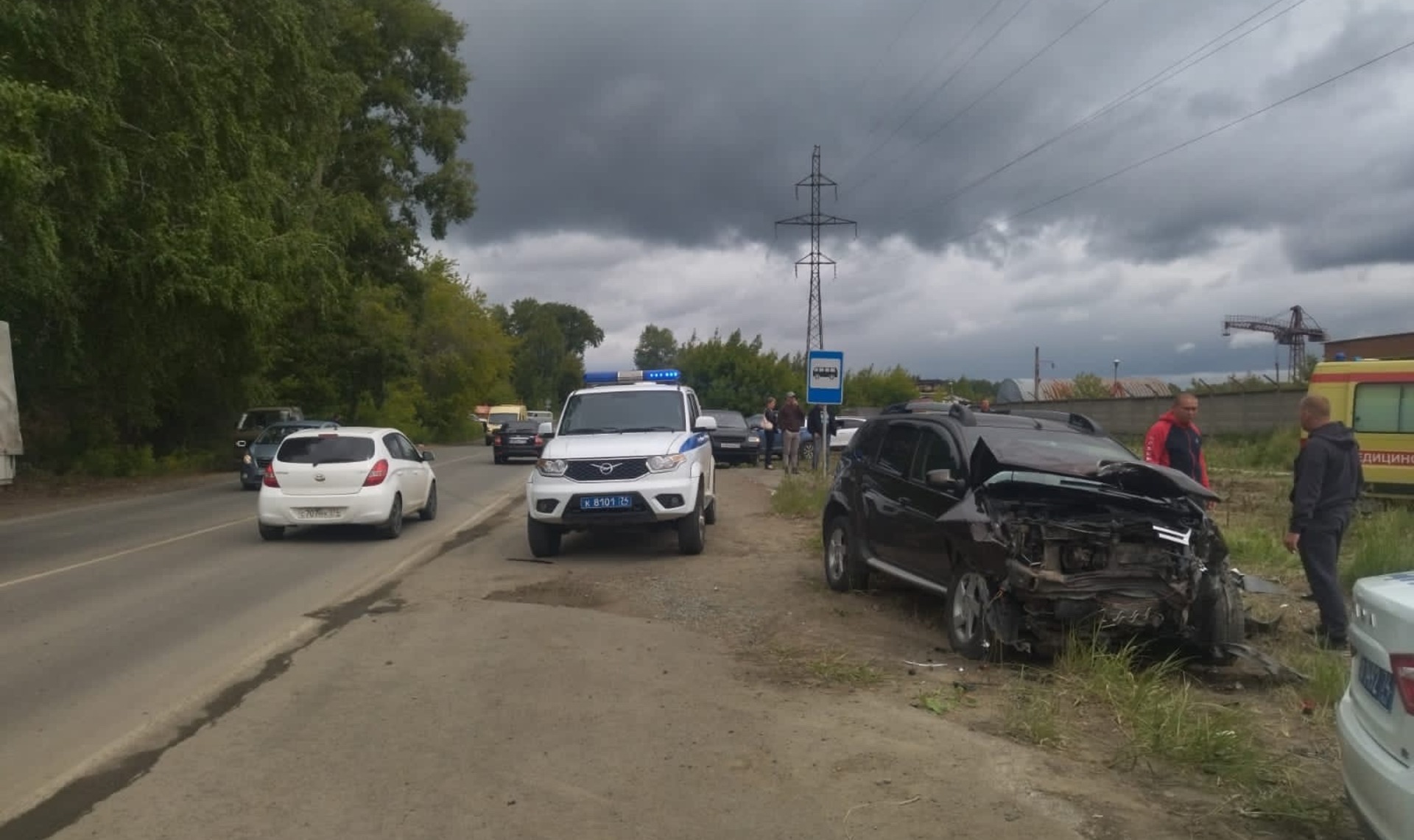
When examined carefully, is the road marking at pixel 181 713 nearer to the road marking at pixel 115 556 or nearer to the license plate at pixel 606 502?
the license plate at pixel 606 502

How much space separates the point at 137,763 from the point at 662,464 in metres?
7.28

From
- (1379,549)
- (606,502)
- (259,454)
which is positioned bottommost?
(1379,549)

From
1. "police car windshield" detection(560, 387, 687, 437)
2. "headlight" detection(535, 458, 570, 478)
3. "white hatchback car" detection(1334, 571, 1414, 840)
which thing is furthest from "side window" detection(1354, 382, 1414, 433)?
"white hatchback car" detection(1334, 571, 1414, 840)

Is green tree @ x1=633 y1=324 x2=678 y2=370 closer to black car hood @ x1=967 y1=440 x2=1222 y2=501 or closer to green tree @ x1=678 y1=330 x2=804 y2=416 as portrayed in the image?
green tree @ x1=678 y1=330 x2=804 y2=416

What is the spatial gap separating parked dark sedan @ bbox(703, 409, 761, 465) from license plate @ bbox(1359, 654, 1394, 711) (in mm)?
27296

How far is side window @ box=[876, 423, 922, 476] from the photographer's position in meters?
9.41

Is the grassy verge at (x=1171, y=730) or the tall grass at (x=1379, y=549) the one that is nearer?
the grassy verge at (x=1171, y=730)

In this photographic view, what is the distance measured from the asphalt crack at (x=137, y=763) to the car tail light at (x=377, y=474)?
16.0 ft

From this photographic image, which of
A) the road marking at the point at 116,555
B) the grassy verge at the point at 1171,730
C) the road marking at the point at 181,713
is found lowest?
the road marking at the point at 116,555

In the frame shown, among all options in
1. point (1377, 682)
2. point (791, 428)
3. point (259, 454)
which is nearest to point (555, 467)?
point (1377, 682)

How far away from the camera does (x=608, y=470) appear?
40.7ft

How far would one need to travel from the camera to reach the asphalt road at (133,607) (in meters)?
6.43

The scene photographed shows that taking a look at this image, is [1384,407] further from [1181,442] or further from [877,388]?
[877,388]

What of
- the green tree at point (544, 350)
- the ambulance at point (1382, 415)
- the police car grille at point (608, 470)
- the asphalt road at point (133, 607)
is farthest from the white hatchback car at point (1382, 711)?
the green tree at point (544, 350)
